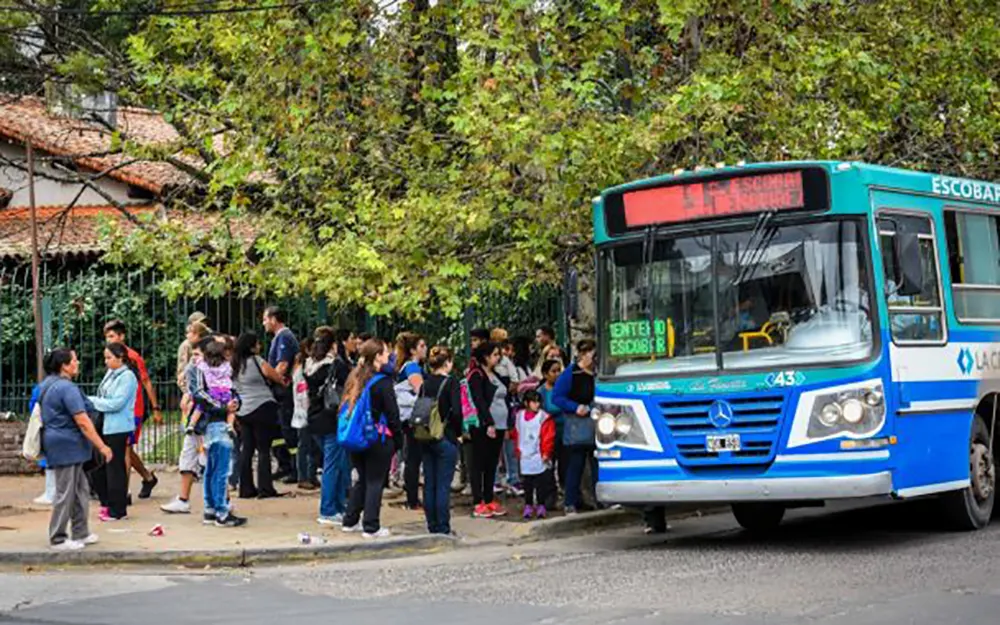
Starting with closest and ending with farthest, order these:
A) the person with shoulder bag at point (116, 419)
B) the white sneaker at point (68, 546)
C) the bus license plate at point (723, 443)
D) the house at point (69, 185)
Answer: the bus license plate at point (723, 443)
the white sneaker at point (68, 546)
the person with shoulder bag at point (116, 419)
the house at point (69, 185)

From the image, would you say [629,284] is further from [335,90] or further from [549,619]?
[335,90]

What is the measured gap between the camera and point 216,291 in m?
19.1

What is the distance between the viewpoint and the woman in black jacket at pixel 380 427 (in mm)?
14375

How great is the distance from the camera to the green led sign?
45.6 ft

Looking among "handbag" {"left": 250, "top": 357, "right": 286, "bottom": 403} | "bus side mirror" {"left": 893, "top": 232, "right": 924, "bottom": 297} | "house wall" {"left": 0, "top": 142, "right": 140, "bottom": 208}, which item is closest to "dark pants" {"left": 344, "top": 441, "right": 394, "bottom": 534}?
"handbag" {"left": 250, "top": 357, "right": 286, "bottom": 403}

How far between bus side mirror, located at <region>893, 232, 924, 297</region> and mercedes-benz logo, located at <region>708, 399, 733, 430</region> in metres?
1.67

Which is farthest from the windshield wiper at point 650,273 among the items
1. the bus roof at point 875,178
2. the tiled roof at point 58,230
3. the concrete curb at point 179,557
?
the tiled roof at point 58,230

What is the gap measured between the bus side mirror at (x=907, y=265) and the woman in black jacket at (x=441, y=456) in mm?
4032

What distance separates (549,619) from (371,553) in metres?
4.35

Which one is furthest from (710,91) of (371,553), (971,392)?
(371,553)

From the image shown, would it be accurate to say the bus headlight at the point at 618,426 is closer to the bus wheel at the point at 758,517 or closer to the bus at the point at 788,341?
the bus at the point at 788,341

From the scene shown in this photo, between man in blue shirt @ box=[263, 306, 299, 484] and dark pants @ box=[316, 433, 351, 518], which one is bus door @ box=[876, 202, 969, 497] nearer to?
dark pants @ box=[316, 433, 351, 518]

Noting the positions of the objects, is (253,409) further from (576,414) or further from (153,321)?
(153,321)

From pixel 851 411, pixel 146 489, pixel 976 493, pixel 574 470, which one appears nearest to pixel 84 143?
pixel 146 489
